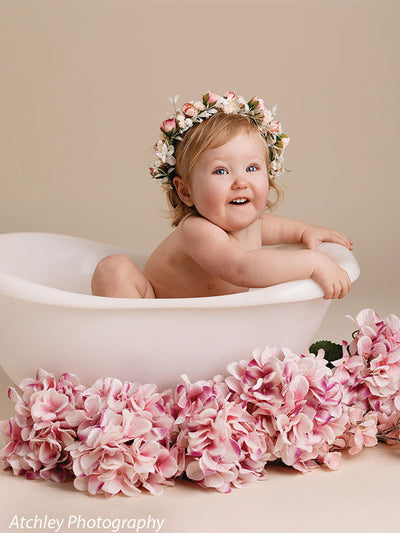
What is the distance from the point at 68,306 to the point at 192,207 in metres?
0.65

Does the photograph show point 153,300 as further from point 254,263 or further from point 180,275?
point 180,275

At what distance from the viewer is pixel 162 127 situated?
2.62 metres

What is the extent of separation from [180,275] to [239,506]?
85 centimetres

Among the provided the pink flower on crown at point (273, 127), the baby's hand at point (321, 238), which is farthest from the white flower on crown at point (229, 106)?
the baby's hand at point (321, 238)

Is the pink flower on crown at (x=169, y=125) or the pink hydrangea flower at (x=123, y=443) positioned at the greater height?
the pink flower on crown at (x=169, y=125)

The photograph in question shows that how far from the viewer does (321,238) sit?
2.79 meters

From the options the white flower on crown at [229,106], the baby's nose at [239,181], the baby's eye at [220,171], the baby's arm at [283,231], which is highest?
the white flower on crown at [229,106]

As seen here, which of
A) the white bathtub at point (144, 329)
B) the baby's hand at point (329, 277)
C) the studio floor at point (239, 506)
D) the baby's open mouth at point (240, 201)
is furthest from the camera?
the baby's open mouth at point (240, 201)

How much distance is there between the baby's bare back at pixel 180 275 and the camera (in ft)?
8.67

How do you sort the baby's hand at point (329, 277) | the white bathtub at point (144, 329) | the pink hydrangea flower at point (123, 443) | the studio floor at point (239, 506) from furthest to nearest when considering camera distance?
1. the baby's hand at point (329, 277)
2. the white bathtub at point (144, 329)
3. the pink hydrangea flower at point (123, 443)
4. the studio floor at point (239, 506)

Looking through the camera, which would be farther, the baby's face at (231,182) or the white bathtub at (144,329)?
the baby's face at (231,182)

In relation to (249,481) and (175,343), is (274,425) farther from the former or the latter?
(175,343)

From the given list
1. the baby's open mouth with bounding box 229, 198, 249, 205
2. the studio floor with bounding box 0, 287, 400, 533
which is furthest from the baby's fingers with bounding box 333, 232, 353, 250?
the studio floor with bounding box 0, 287, 400, 533

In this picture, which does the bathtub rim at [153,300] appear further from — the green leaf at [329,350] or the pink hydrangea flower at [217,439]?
the green leaf at [329,350]
